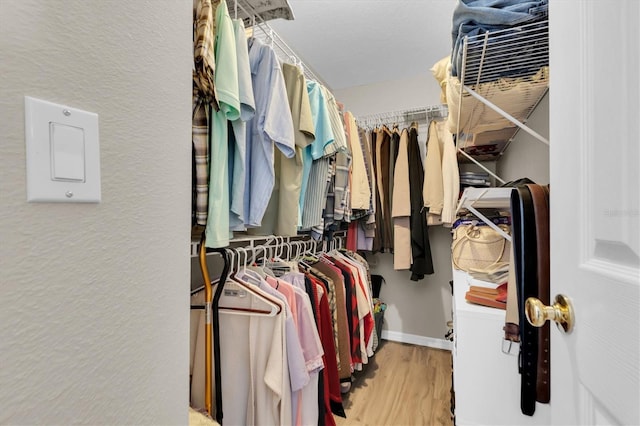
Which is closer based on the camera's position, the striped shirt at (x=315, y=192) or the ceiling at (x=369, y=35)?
the striped shirt at (x=315, y=192)

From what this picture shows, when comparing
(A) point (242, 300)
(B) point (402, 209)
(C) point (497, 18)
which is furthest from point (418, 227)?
(C) point (497, 18)

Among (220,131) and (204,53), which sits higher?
(204,53)

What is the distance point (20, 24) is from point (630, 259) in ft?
2.29

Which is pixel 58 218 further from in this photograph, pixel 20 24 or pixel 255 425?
pixel 255 425

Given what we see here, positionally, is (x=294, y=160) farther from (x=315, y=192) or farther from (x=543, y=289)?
(x=543, y=289)

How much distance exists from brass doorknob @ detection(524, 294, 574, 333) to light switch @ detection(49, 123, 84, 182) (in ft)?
2.23

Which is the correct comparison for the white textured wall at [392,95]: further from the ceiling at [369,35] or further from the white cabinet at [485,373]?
the white cabinet at [485,373]

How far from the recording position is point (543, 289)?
59 centimetres

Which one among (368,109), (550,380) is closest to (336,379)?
(550,380)

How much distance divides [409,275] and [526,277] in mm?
2012

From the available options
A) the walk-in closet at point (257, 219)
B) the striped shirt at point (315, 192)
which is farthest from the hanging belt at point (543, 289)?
the striped shirt at point (315, 192)

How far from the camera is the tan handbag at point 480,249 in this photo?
1.14 m

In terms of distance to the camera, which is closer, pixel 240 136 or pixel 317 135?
pixel 240 136

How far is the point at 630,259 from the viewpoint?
320 mm
